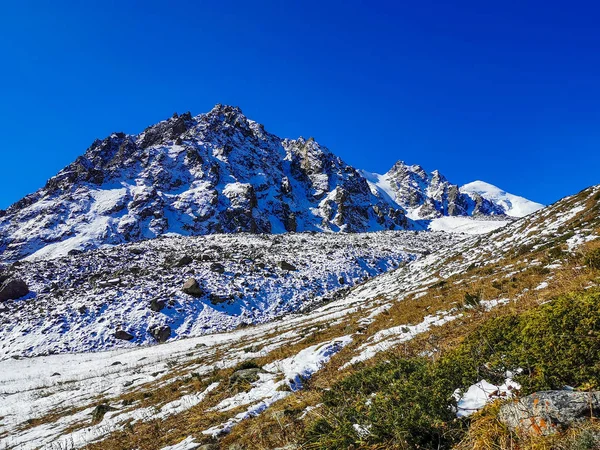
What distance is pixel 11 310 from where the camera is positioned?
126ft

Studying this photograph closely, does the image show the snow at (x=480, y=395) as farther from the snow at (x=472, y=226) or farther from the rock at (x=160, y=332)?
the snow at (x=472, y=226)

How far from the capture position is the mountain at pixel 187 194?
95.5 metres

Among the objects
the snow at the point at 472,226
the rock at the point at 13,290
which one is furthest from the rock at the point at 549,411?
the snow at the point at 472,226

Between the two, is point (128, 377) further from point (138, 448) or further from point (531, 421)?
point (531, 421)

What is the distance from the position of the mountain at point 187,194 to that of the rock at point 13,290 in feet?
117

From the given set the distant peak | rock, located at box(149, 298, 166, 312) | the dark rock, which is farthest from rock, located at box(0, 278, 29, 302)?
the distant peak

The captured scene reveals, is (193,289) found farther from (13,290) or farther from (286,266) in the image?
(13,290)

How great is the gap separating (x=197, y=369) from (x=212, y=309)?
849 inches

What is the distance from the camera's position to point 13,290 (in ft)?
→ 140

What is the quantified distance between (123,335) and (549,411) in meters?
36.9

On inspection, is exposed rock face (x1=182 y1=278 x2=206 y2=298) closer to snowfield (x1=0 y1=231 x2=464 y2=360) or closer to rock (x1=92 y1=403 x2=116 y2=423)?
snowfield (x1=0 y1=231 x2=464 y2=360)

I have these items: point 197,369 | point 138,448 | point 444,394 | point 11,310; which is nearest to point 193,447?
point 138,448

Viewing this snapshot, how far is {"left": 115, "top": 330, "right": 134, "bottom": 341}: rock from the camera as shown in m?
32.4

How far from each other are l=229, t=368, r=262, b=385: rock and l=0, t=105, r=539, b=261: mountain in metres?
83.1
